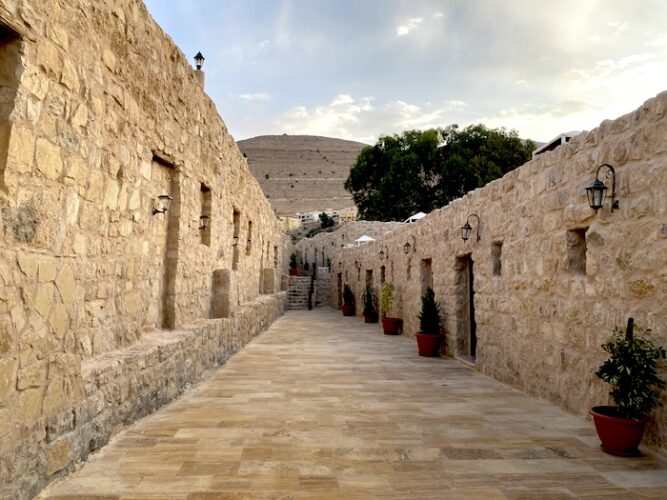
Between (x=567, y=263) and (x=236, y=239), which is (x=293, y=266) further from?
(x=567, y=263)

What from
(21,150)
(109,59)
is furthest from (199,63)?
(21,150)

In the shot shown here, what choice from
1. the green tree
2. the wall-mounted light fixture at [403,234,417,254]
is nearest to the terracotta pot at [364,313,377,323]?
the wall-mounted light fixture at [403,234,417,254]

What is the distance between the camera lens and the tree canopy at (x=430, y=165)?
→ 27297 mm

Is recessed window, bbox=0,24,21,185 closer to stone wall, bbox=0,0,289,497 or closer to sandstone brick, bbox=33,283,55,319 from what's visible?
stone wall, bbox=0,0,289,497

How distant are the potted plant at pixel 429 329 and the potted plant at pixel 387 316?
2.80 metres

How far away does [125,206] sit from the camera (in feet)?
13.8

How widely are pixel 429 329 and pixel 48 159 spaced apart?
6.83 m

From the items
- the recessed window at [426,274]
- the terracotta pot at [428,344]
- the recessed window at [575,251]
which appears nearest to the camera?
the recessed window at [575,251]

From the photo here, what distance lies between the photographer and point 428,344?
317 inches

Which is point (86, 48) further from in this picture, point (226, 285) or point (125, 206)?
point (226, 285)

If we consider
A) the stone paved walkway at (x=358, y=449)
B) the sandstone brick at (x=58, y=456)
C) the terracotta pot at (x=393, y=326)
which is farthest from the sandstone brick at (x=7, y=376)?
the terracotta pot at (x=393, y=326)

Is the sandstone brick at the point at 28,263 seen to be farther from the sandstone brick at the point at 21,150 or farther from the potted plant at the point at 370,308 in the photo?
the potted plant at the point at 370,308

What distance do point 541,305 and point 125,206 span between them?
452cm

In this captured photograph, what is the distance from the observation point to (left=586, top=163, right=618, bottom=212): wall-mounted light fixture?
3900mm
